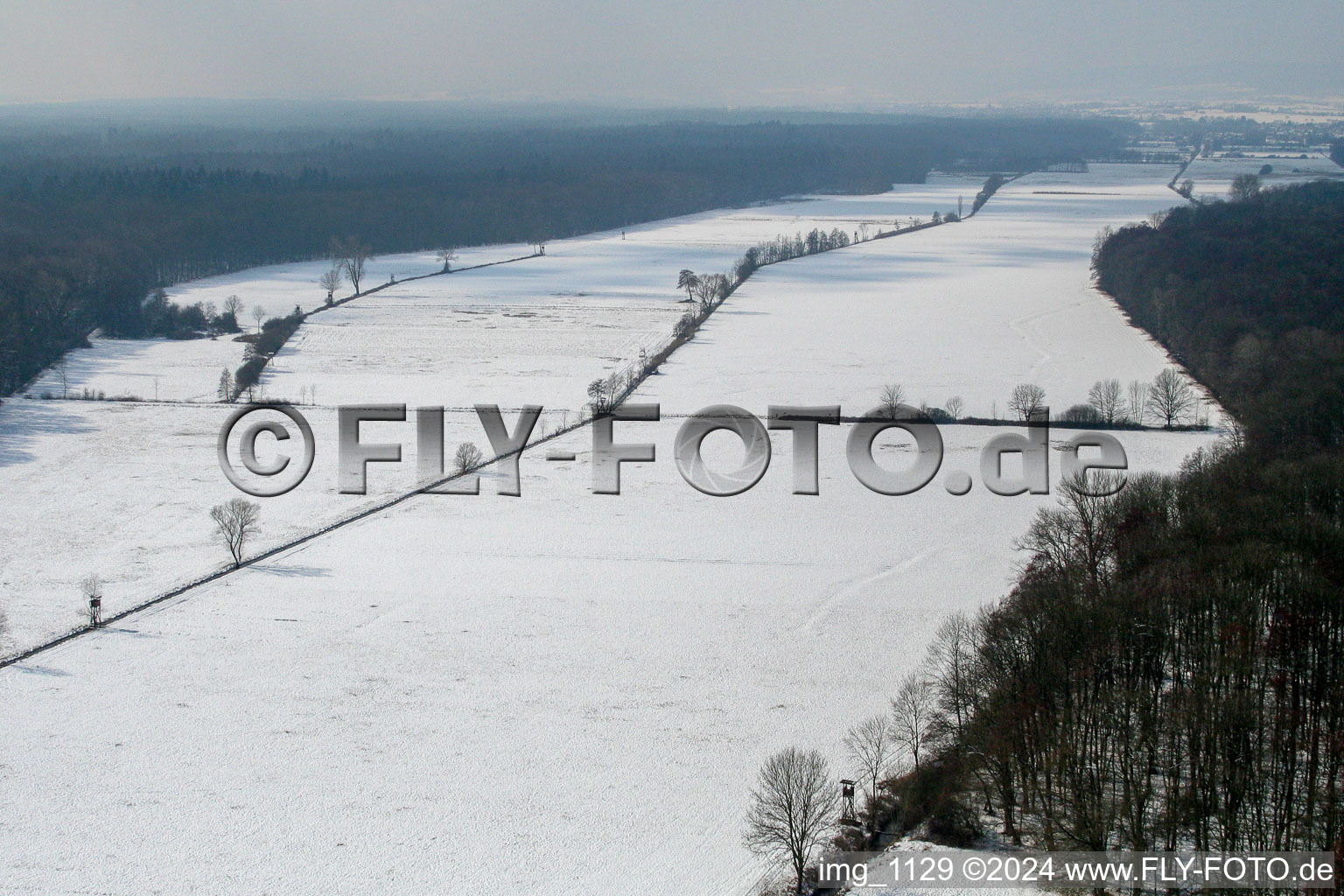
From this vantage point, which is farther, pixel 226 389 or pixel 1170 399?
pixel 226 389

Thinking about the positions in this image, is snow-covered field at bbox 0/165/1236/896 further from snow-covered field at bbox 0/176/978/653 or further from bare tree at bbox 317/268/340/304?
bare tree at bbox 317/268/340/304

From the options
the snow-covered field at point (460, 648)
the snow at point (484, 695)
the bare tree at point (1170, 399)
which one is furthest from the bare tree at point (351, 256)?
the snow at point (484, 695)

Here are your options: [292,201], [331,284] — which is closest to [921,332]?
[331,284]

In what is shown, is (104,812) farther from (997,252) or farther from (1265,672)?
(997,252)

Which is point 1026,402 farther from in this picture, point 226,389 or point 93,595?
point 93,595

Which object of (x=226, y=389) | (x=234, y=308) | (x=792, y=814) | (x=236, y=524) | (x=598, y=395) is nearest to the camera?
(x=792, y=814)

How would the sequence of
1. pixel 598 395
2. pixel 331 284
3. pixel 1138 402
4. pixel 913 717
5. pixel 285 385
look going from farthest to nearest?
pixel 331 284 → pixel 285 385 → pixel 598 395 → pixel 1138 402 → pixel 913 717

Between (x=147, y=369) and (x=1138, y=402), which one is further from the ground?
(x=147, y=369)

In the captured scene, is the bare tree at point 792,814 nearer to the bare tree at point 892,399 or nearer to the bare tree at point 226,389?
the bare tree at point 892,399
